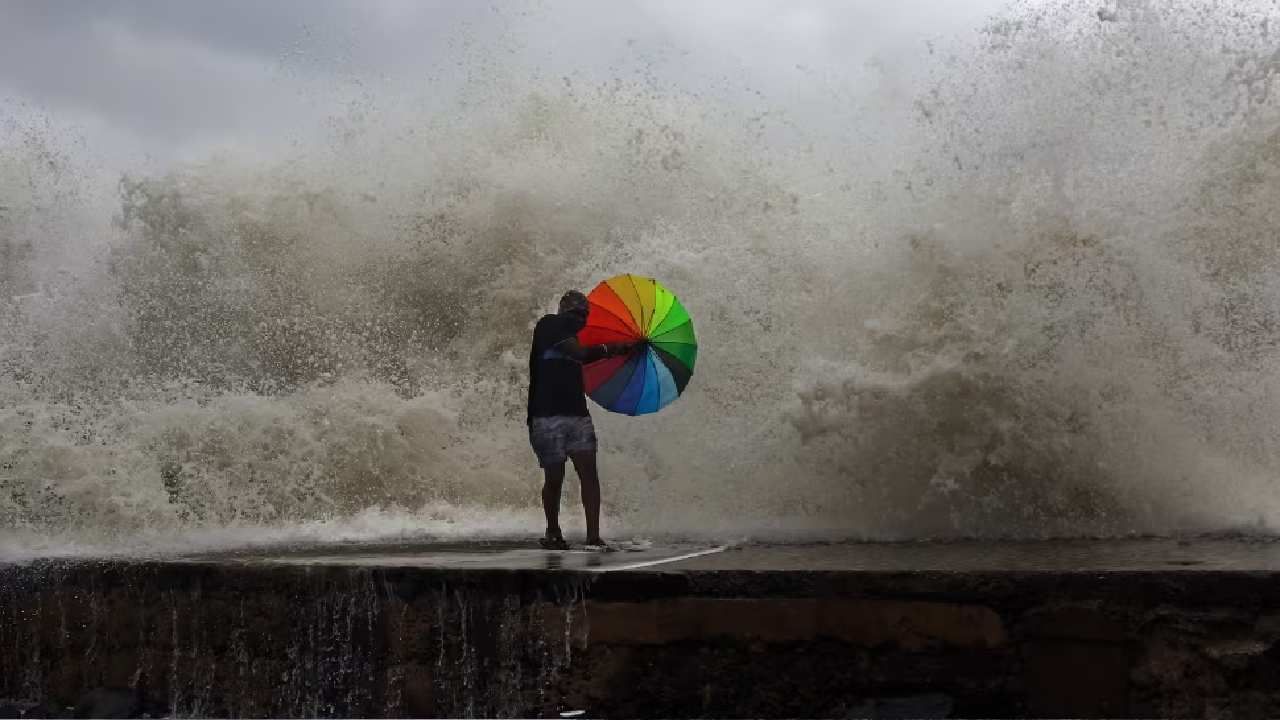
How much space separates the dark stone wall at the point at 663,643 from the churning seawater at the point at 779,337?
1.50 m

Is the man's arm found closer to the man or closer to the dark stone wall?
the man

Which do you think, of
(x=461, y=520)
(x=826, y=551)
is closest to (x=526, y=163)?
(x=461, y=520)

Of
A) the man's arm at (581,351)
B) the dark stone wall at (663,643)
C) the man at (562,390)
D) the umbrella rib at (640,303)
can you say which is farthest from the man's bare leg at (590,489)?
the dark stone wall at (663,643)

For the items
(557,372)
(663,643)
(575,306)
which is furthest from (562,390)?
(663,643)

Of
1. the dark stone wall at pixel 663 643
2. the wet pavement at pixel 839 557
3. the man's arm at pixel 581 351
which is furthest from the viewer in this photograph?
the man's arm at pixel 581 351

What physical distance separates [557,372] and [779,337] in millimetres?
2798

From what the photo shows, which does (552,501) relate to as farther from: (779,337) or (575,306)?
(779,337)

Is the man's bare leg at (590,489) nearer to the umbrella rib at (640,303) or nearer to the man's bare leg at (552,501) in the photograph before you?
the man's bare leg at (552,501)

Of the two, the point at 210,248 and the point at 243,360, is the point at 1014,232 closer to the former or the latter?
the point at 243,360

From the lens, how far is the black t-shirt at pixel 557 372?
17.8 ft

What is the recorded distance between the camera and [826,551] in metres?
5.02

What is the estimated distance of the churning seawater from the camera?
21.3 ft

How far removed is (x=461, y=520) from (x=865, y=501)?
2930mm

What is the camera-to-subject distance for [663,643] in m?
3.92
